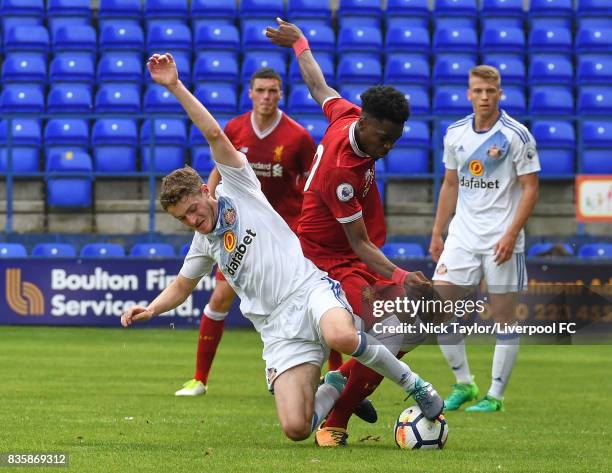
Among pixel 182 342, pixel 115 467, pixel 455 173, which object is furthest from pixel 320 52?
pixel 115 467

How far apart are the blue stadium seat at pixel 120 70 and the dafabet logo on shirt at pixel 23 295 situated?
442cm

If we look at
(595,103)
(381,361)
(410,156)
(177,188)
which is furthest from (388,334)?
(595,103)

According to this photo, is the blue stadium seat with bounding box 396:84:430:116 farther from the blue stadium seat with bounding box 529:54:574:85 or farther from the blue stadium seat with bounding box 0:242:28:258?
the blue stadium seat with bounding box 0:242:28:258

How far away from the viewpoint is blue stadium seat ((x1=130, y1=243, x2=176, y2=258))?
16.2 metres

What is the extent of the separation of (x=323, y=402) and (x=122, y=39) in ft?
46.0

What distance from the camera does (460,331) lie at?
31.2 feet

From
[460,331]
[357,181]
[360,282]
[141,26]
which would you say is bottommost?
[460,331]

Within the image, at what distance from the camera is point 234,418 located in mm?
8031

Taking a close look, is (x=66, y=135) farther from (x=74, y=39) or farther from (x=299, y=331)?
(x=299, y=331)

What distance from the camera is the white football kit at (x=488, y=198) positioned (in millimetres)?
9008

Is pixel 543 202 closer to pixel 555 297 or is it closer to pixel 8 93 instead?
pixel 555 297

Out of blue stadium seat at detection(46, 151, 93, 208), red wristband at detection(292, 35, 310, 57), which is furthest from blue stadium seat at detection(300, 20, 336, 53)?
red wristband at detection(292, 35, 310, 57)

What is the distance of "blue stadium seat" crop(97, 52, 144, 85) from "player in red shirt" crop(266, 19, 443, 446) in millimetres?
12044

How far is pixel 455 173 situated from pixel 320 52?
1061 cm
